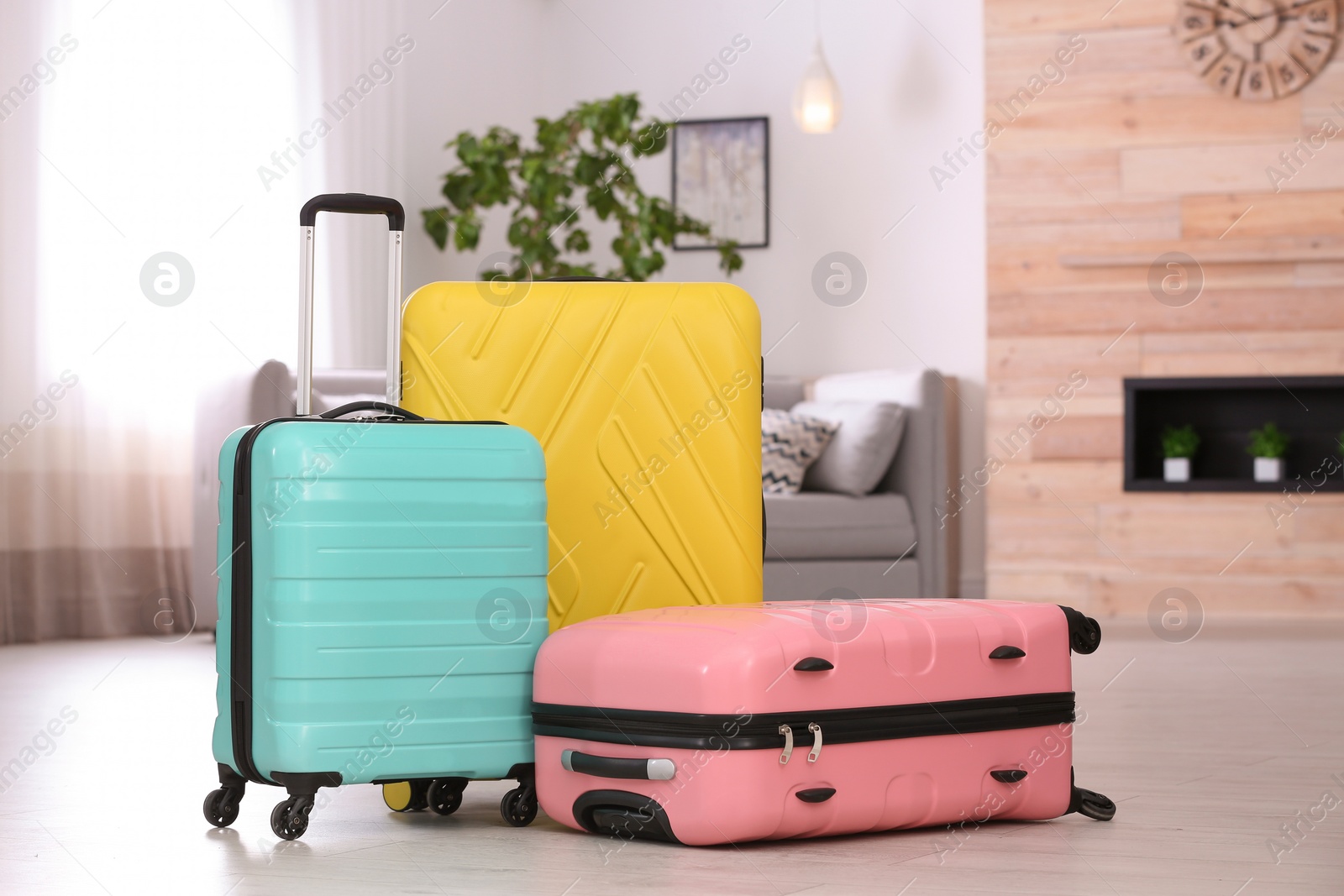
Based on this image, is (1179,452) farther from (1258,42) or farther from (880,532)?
(1258,42)

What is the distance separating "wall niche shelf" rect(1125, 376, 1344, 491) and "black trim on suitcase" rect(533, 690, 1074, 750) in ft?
10.9

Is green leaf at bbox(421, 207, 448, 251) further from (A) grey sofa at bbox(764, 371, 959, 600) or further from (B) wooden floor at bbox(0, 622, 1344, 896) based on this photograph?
(B) wooden floor at bbox(0, 622, 1344, 896)

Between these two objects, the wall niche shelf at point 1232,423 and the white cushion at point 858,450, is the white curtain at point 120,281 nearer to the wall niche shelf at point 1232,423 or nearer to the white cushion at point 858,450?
the white cushion at point 858,450

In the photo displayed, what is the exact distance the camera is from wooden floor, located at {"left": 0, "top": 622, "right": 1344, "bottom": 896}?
4.29 ft

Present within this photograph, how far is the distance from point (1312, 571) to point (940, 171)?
76.0 inches

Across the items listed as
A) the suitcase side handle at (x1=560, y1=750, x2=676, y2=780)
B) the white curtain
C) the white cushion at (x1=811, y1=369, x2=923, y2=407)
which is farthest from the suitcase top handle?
the white cushion at (x1=811, y1=369, x2=923, y2=407)

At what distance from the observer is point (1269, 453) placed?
15.3ft

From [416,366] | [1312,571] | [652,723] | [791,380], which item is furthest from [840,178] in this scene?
[652,723]

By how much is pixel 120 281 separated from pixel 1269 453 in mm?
3503

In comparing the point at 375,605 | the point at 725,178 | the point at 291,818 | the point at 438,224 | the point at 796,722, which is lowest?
the point at 291,818

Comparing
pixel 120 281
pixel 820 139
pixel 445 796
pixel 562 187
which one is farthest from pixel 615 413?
pixel 820 139

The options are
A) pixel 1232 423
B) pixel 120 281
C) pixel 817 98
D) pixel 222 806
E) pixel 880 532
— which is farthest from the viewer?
pixel 817 98

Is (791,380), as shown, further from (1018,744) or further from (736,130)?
(1018,744)

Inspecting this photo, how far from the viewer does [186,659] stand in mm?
3408
